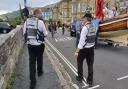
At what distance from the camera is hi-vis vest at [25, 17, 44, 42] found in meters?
8.99

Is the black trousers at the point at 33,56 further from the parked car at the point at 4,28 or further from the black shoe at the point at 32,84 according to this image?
the parked car at the point at 4,28

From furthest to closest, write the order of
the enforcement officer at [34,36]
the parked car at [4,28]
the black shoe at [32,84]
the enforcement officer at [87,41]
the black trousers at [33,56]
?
the parked car at [4,28], the enforcement officer at [87,41], the black trousers at [33,56], the enforcement officer at [34,36], the black shoe at [32,84]

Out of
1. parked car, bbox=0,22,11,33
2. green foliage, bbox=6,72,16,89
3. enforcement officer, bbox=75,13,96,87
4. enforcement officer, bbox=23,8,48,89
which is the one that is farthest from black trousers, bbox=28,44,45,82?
parked car, bbox=0,22,11,33

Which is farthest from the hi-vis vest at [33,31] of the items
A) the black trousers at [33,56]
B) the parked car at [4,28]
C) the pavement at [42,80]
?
the parked car at [4,28]

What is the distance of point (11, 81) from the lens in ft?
31.5

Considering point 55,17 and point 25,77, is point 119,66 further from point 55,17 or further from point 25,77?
point 55,17

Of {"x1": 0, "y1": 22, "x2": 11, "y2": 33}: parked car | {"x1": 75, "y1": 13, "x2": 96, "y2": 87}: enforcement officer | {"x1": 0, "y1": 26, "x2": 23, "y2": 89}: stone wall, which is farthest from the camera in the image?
{"x1": 0, "y1": 22, "x2": 11, "y2": 33}: parked car

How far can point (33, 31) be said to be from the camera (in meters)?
9.07

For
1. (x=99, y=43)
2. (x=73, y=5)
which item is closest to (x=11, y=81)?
(x=99, y=43)

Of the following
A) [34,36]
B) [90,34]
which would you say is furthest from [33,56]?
[90,34]

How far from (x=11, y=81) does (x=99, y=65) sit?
541 cm

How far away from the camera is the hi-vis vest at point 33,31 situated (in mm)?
8992

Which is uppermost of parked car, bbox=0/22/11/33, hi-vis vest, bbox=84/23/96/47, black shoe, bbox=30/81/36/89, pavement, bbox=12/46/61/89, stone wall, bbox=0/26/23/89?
hi-vis vest, bbox=84/23/96/47

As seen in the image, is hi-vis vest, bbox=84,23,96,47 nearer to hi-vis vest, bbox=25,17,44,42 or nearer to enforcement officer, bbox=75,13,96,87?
enforcement officer, bbox=75,13,96,87
